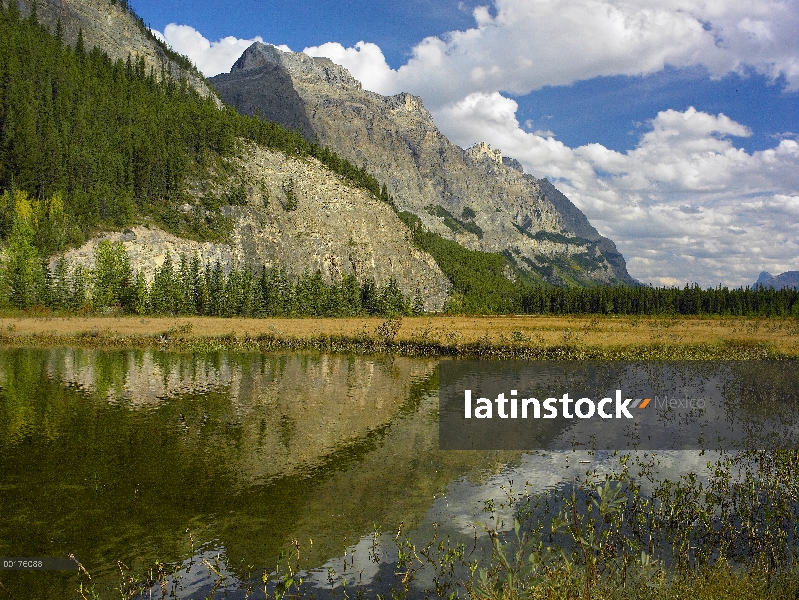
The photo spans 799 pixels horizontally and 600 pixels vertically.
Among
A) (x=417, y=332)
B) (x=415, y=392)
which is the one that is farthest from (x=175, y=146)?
(x=415, y=392)

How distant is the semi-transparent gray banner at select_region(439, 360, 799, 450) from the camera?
21.6 m

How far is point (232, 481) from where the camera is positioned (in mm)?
16344

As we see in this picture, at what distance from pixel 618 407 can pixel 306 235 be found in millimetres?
130276

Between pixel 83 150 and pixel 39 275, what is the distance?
1831 inches

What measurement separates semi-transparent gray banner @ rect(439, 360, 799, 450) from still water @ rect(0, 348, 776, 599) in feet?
6.08

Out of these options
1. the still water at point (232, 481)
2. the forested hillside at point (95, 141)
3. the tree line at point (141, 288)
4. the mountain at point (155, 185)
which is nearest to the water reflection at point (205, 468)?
the still water at point (232, 481)

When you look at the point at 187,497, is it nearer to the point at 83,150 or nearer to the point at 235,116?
the point at 83,150

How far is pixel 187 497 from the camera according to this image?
49.2 ft

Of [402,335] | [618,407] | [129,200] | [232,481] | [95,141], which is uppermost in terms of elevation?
[95,141]

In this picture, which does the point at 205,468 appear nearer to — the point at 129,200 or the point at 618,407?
the point at 618,407

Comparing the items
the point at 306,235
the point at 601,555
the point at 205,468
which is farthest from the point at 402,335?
the point at 306,235


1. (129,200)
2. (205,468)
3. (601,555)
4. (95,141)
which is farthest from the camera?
(95,141)

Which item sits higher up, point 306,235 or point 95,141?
point 95,141

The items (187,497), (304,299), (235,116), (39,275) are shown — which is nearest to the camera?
(187,497)
